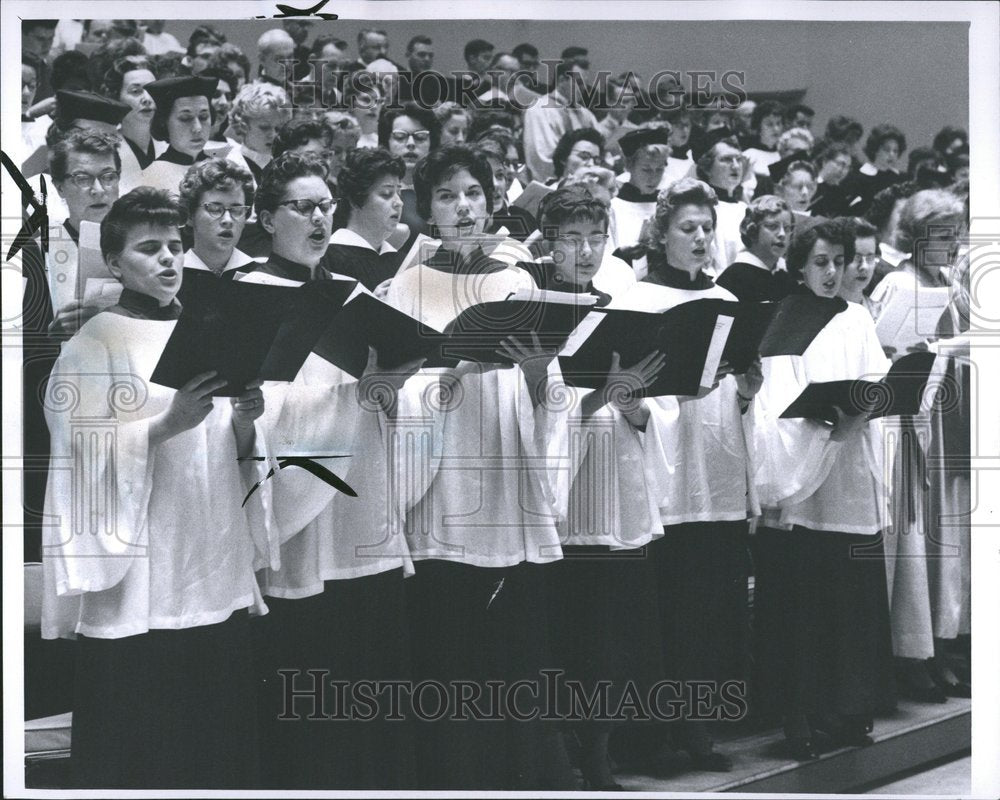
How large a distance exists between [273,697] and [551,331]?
1164 mm

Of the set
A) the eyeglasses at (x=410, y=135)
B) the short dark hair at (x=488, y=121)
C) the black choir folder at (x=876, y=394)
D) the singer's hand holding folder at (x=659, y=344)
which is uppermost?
the short dark hair at (x=488, y=121)

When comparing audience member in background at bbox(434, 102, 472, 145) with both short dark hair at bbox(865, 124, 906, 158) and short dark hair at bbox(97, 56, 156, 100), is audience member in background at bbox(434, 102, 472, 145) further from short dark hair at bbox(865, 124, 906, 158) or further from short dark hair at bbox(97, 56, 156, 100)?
short dark hair at bbox(865, 124, 906, 158)

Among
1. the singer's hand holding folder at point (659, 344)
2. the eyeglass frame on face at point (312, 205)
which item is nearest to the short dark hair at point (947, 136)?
the singer's hand holding folder at point (659, 344)

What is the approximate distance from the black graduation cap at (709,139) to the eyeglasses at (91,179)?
1463 mm

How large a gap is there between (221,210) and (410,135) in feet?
1.69

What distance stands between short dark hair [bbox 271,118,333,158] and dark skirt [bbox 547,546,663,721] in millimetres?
1220

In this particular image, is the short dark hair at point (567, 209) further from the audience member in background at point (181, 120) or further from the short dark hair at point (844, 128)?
the audience member in background at point (181, 120)

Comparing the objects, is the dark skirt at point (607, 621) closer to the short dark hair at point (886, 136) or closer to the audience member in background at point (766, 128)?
the audience member in background at point (766, 128)

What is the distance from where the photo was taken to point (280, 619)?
330cm

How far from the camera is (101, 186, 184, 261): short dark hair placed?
3.28 metres

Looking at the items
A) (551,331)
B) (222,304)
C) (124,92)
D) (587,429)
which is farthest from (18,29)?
(587,429)

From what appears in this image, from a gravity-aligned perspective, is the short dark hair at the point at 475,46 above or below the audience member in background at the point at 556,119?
above

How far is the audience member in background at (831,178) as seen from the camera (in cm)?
333

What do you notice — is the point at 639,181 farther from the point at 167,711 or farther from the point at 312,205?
the point at 167,711
